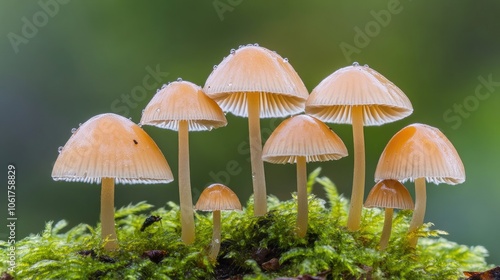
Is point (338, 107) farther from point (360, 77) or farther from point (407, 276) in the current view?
point (407, 276)

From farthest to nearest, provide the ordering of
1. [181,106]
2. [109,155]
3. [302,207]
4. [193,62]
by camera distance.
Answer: [193,62]
[302,207]
[181,106]
[109,155]

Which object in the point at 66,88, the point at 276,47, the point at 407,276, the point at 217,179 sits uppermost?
the point at 276,47

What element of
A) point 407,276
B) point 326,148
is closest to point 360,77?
point 326,148

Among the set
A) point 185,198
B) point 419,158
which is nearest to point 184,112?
point 185,198

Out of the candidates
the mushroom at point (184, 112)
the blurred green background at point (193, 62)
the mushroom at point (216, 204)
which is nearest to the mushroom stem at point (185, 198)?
the mushroom at point (184, 112)

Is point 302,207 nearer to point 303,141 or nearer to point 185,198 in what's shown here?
point 303,141

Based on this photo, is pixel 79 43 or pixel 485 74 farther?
pixel 79 43

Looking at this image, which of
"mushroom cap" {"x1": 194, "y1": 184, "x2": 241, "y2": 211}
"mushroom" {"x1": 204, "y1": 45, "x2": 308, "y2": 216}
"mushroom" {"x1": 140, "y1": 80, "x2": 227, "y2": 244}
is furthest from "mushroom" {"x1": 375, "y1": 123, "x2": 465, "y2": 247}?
"mushroom" {"x1": 140, "y1": 80, "x2": 227, "y2": 244}
